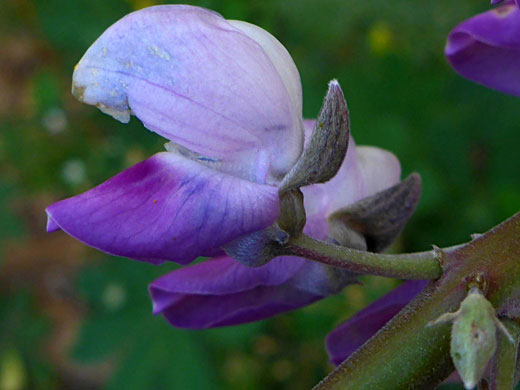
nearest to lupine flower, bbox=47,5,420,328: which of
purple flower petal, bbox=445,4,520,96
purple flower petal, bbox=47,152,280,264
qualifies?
purple flower petal, bbox=47,152,280,264

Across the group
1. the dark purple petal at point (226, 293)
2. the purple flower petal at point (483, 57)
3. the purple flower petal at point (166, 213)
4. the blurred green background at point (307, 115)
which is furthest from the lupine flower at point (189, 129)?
the blurred green background at point (307, 115)

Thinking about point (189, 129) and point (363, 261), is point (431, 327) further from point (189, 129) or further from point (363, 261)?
point (189, 129)

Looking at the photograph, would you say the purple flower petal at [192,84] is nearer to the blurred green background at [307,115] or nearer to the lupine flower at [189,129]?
the lupine flower at [189,129]

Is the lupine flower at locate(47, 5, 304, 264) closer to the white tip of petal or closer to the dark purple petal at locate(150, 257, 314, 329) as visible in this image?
the white tip of petal

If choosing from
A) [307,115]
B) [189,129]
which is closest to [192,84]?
[189,129]

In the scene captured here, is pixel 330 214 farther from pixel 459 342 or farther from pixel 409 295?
pixel 459 342
